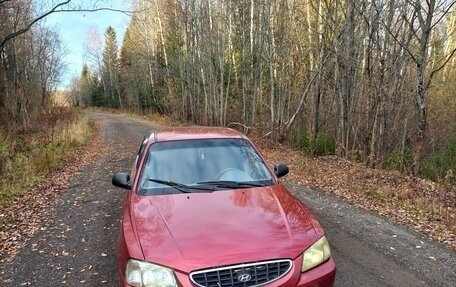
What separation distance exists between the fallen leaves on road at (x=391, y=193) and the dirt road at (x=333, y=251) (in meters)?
0.43

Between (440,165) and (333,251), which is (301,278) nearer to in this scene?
(333,251)

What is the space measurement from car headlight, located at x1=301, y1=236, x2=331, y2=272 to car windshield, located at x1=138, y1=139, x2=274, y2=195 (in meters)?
1.14

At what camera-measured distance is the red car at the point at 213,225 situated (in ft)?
9.37

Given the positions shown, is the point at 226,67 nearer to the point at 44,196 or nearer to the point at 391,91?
the point at 391,91

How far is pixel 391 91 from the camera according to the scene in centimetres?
1259

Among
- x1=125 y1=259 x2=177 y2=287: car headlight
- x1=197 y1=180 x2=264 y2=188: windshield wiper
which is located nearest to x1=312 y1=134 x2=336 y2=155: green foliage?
x1=197 y1=180 x2=264 y2=188: windshield wiper

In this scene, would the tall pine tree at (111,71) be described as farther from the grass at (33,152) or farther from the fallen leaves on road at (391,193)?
the fallen leaves on road at (391,193)

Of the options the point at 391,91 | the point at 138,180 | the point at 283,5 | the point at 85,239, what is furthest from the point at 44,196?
the point at 283,5

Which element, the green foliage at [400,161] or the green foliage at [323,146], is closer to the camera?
the green foliage at [400,161]

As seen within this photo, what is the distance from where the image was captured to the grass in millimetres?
9703

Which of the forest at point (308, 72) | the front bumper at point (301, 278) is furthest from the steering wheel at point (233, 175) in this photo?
the forest at point (308, 72)

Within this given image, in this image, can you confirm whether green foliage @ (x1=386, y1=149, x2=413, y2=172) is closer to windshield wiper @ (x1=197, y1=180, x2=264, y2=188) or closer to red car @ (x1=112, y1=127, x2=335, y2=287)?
red car @ (x1=112, y1=127, x2=335, y2=287)

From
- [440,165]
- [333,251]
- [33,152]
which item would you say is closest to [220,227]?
[333,251]

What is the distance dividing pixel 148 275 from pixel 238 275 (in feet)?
2.21
